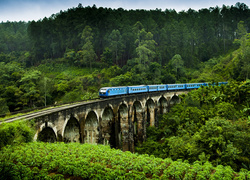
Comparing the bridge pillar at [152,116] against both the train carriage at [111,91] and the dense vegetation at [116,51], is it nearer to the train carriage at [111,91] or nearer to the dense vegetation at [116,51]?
the train carriage at [111,91]

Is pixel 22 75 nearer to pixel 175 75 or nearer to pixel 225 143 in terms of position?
pixel 175 75

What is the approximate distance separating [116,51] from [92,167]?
5126 centimetres

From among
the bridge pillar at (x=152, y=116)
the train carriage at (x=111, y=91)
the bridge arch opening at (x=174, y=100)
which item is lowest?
the bridge pillar at (x=152, y=116)

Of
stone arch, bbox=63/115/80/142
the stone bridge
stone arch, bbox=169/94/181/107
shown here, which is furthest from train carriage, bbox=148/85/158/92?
stone arch, bbox=63/115/80/142

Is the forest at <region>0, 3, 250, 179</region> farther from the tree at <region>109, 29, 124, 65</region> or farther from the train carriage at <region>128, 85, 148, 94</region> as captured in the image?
the train carriage at <region>128, 85, 148, 94</region>

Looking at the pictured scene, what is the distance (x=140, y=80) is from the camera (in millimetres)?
42594

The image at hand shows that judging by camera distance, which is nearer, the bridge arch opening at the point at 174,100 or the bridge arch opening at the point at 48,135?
the bridge arch opening at the point at 48,135

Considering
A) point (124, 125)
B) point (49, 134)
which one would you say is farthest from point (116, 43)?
point (49, 134)

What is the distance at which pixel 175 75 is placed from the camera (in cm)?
5212

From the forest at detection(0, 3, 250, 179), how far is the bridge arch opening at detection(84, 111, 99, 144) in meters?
7.06

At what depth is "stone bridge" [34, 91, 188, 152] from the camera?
12571 mm

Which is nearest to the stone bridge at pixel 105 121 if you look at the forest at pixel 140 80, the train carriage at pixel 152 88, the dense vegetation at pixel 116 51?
the train carriage at pixel 152 88

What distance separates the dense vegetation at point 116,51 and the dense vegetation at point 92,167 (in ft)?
102

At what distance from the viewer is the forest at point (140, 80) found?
6.86 metres
